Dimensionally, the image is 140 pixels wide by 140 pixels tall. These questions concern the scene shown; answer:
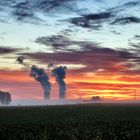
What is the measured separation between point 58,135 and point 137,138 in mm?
6377

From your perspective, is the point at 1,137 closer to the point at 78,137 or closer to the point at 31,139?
the point at 31,139

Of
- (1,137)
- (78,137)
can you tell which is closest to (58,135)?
(78,137)

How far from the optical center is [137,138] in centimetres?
3064

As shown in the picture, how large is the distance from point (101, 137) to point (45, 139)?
4418 mm

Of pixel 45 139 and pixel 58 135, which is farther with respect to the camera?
pixel 58 135

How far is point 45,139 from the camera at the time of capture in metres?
29.4

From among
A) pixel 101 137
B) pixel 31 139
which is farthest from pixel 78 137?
pixel 31 139

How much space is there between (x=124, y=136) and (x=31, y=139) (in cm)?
754

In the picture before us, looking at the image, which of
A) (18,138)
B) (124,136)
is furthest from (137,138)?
(18,138)

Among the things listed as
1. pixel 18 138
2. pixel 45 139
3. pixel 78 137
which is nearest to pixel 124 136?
pixel 78 137

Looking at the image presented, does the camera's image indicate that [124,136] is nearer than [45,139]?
No

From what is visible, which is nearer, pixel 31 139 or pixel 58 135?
pixel 31 139

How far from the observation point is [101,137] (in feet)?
99.7

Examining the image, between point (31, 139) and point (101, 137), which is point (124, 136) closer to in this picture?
point (101, 137)
